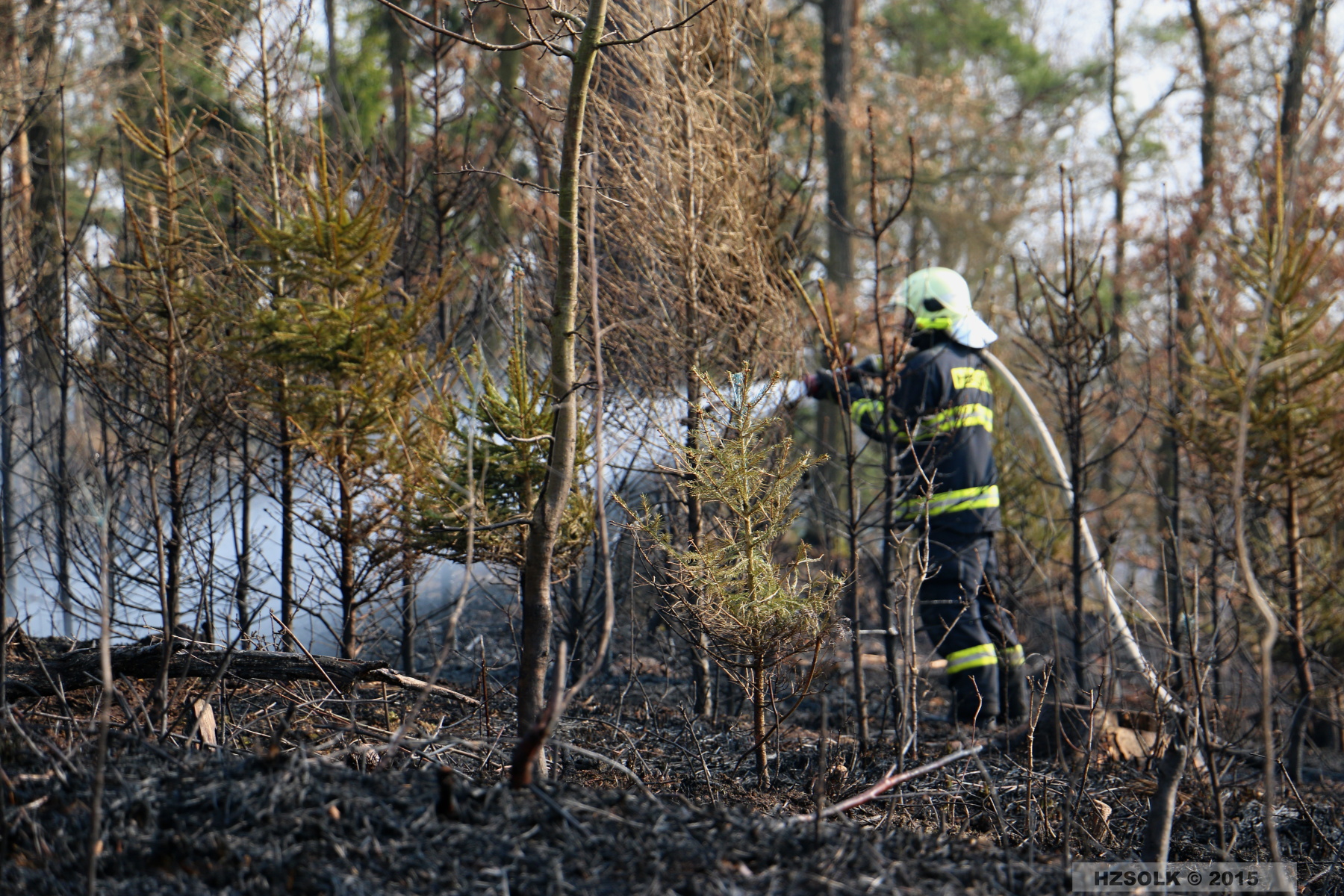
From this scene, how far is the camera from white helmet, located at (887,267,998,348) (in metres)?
5.60

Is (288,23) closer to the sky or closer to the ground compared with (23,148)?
closer to the ground

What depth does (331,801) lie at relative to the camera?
7.35ft

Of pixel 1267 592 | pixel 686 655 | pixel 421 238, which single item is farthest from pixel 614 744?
pixel 1267 592

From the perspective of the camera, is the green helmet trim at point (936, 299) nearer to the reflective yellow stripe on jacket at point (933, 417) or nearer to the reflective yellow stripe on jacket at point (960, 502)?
the reflective yellow stripe on jacket at point (933, 417)

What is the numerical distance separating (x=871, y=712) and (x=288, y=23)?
19.5ft

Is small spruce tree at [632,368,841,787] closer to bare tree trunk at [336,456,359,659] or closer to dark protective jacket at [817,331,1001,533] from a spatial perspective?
dark protective jacket at [817,331,1001,533]

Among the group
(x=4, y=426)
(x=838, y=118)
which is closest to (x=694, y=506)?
(x=4, y=426)

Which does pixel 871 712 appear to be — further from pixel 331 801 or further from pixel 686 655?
pixel 331 801

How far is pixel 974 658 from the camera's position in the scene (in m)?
5.32

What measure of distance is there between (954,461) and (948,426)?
49 cm

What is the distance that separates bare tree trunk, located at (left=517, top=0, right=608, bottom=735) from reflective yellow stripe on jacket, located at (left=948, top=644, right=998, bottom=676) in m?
3.03

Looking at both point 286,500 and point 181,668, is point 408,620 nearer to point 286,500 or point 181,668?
point 286,500

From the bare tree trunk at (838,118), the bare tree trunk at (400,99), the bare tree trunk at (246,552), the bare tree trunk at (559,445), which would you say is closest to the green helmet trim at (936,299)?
the bare tree trunk at (559,445)

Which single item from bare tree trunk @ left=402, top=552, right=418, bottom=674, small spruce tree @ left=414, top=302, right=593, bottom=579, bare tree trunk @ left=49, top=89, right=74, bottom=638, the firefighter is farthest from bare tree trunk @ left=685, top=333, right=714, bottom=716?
bare tree trunk @ left=49, top=89, right=74, bottom=638
